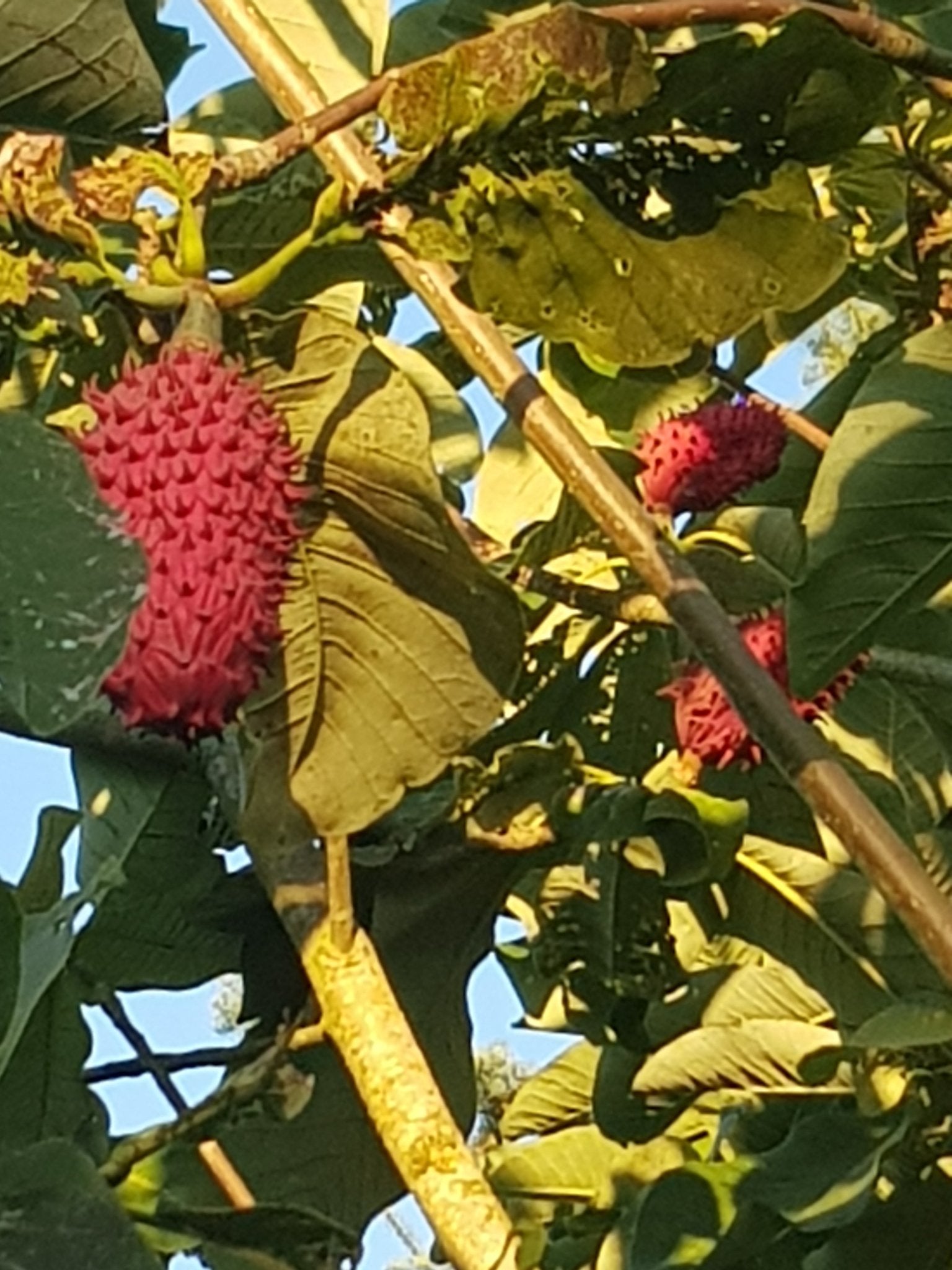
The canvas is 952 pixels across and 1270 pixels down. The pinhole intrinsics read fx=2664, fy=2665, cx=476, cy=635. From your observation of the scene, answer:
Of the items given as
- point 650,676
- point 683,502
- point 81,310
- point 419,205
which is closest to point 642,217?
point 419,205

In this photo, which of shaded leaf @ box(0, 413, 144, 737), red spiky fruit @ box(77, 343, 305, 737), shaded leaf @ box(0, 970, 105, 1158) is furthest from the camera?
shaded leaf @ box(0, 970, 105, 1158)

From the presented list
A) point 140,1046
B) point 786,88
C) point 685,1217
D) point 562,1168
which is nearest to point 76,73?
point 786,88

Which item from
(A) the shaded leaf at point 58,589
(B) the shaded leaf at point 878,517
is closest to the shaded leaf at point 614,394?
(B) the shaded leaf at point 878,517

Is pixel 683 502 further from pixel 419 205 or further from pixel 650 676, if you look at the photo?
pixel 419 205

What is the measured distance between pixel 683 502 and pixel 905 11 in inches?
11.9

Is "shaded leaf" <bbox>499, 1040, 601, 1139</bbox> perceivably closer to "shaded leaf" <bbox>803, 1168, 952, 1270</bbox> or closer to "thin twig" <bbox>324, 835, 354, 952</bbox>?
"shaded leaf" <bbox>803, 1168, 952, 1270</bbox>


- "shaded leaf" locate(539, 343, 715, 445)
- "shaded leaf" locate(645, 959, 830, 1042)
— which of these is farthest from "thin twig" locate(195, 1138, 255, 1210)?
"shaded leaf" locate(539, 343, 715, 445)

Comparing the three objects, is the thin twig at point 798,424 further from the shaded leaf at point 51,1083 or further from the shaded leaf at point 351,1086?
the shaded leaf at point 51,1083

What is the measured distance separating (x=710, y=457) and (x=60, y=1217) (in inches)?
27.5

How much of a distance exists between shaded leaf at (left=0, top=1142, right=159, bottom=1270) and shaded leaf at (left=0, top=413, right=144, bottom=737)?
0.82 feet

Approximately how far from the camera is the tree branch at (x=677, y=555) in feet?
3.09

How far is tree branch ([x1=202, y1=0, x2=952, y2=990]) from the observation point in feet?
3.09

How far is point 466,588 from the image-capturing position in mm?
1114

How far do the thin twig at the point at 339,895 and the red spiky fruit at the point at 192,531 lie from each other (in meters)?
0.16
